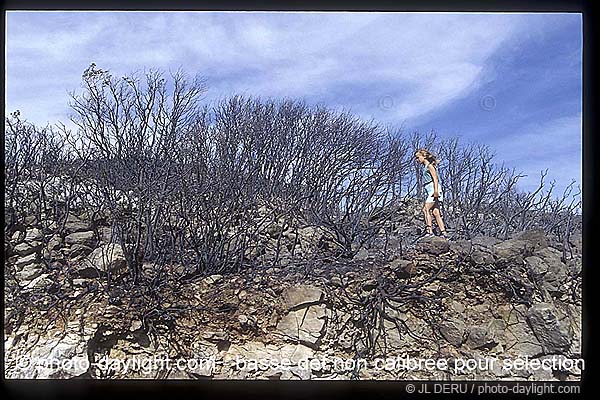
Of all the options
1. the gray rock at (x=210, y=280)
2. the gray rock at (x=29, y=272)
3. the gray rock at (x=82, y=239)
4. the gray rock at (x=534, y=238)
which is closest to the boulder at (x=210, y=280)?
the gray rock at (x=210, y=280)

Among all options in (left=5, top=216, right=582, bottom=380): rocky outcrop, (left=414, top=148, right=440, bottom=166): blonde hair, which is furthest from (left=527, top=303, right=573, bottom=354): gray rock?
(left=414, top=148, right=440, bottom=166): blonde hair

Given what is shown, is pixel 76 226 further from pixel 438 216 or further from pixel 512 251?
pixel 512 251

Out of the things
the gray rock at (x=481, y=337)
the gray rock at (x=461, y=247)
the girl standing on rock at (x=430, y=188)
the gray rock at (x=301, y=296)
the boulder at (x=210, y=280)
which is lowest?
the gray rock at (x=481, y=337)

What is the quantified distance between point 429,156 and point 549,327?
0.82 meters

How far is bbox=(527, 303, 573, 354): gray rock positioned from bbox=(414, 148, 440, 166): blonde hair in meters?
0.69

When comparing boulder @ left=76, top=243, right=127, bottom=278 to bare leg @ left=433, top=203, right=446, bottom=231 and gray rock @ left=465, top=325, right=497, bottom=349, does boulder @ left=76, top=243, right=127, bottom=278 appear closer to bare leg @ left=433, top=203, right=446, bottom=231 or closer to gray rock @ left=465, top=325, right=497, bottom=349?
bare leg @ left=433, top=203, right=446, bottom=231

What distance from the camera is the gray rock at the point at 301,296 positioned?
3023mm

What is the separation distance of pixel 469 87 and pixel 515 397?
1.24 m

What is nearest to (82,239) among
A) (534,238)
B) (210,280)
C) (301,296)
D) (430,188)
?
(210,280)

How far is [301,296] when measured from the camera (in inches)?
119

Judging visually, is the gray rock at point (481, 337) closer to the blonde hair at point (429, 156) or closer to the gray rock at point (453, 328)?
the gray rock at point (453, 328)

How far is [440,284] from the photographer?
3031mm

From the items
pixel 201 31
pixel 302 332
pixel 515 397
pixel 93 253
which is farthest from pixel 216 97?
pixel 515 397

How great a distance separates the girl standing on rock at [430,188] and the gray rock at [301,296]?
494 mm
